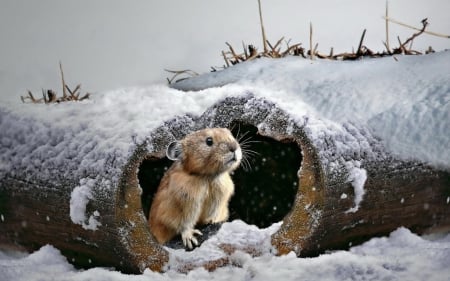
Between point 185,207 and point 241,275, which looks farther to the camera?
point 185,207

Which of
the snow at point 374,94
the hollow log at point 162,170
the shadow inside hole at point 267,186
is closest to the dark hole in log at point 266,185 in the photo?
the shadow inside hole at point 267,186

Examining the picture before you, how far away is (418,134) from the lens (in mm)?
2322

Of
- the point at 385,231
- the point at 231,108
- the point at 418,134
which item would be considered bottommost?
the point at 385,231

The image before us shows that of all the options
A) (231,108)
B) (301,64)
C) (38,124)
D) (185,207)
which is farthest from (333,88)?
(38,124)

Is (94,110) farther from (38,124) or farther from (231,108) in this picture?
(231,108)

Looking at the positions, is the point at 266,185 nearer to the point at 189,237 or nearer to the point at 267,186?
the point at 267,186

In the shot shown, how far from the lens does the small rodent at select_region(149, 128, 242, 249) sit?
88.4 inches

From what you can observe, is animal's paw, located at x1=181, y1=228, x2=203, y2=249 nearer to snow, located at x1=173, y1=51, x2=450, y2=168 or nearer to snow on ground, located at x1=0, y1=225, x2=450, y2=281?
snow on ground, located at x1=0, y1=225, x2=450, y2=281

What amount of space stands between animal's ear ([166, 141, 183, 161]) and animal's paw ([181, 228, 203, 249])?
0.68ft

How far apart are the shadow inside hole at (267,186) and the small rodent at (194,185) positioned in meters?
0.17

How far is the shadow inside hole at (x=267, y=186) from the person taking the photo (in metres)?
2.54

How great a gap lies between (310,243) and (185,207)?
14.2 inches

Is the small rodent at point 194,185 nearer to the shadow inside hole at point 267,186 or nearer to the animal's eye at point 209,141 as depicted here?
the animal's eye at point 209,141

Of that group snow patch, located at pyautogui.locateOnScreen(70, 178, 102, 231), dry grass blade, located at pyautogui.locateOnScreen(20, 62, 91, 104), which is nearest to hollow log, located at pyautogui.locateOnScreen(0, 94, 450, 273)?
snow patch, located at pyautogui.locateOnScreen(70, 178, 102, 231)
